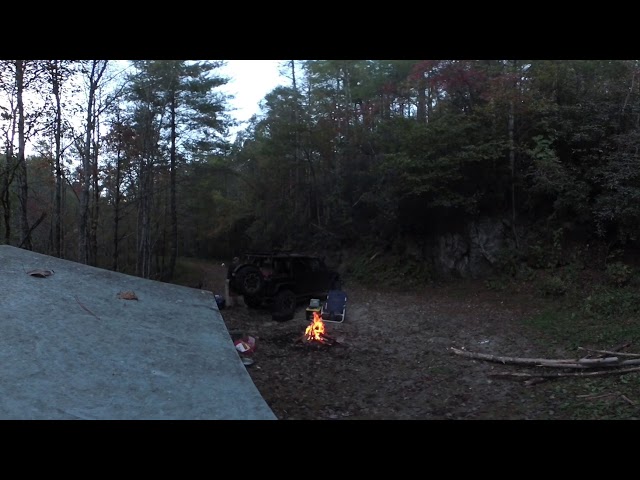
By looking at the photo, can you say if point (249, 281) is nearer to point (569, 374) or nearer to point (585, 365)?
point (569, 374)

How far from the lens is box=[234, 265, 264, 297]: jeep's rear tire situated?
440 inches

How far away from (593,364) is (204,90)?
61.3ft

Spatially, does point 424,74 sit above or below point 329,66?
below

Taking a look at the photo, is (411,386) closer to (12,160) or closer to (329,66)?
(12,160)

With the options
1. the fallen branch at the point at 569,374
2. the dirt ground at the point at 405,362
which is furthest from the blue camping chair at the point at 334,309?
the fallen branch at the point at 569,374

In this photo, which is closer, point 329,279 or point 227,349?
point 227,349

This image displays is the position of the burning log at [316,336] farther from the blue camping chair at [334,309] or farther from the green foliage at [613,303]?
the green foliage at [613,303]

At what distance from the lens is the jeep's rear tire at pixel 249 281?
11.2 meters

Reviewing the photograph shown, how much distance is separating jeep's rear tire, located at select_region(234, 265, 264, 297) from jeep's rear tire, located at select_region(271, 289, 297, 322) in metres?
0.57

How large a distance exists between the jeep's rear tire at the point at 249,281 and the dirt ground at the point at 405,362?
71 cm

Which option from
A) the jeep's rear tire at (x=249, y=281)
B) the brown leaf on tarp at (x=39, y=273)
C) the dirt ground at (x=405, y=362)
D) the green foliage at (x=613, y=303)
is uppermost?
the brown leaf on tarp at (x=39, y=273)

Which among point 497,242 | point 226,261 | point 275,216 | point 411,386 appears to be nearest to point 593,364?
point 411,386

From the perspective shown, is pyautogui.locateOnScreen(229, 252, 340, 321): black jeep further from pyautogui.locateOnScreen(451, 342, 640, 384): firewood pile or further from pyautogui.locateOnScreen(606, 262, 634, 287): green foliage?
pyautogui.locateOnScreen(606, 262, 634, 287): green foliage

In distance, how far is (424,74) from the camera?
618 inches
